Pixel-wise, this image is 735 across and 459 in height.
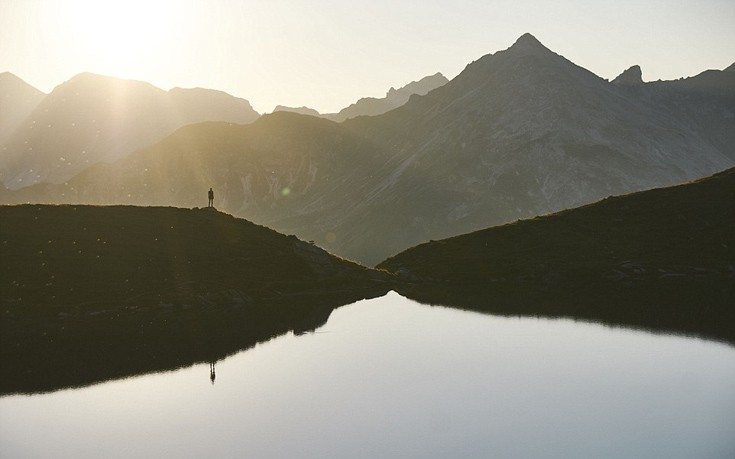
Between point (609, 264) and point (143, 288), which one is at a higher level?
point (609, 264)

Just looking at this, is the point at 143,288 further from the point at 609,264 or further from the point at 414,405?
the point at 609,264

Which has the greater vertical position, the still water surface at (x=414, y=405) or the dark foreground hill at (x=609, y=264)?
the dark foreground hill at (x=609, y=264)

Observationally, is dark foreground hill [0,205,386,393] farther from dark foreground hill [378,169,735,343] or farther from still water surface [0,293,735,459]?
dark foreground hill [378,169,735,343]

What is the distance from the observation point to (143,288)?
108 m

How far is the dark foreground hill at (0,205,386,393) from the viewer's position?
71125 millimetres

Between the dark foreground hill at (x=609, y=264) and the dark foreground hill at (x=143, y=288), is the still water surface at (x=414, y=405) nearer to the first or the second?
the dark foreground hill at (x=143, y=288)

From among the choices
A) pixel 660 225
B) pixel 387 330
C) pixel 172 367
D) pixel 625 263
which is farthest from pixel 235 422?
pixel 660 225

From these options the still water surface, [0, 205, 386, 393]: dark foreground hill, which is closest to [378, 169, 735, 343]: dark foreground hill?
[0, 205, 386, 393]: dark foreground hill

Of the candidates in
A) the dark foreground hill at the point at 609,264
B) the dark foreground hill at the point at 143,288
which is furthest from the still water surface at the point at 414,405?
the dark foreground hill at the point at 609,264

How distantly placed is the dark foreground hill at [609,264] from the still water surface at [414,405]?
25005 millimetres

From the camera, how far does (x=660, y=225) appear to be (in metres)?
153

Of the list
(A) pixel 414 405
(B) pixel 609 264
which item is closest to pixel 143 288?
(A) pixel 414 405

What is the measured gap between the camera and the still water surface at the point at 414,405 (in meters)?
40.3

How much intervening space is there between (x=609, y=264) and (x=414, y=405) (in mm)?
100786
